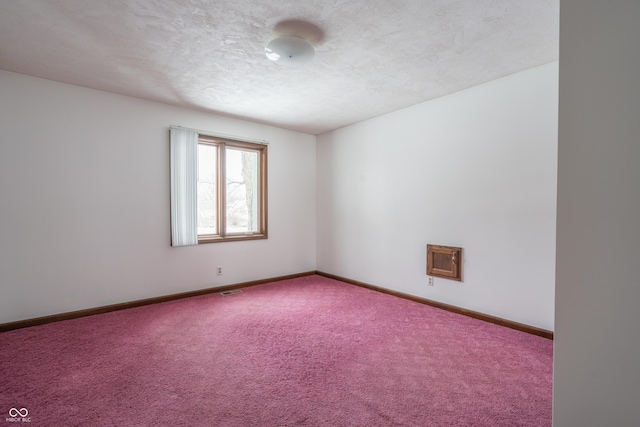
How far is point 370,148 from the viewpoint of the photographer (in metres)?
4.62

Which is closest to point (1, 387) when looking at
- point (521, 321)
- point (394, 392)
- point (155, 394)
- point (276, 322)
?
point (155, 394)

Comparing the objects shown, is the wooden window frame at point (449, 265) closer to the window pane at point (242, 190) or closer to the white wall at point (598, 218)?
the white wall at point (598, 218)

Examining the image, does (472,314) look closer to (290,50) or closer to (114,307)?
(290,50)

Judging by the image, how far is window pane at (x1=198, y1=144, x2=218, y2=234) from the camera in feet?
14.7

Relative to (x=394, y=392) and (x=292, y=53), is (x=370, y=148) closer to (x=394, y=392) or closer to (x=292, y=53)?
(x=292, y=53)

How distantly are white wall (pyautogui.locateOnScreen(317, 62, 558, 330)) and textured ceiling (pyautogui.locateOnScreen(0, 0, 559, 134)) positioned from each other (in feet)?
1.15

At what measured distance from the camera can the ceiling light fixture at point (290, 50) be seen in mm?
2418

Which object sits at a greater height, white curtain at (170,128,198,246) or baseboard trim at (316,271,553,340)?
white curtain at (170,128,198,246)

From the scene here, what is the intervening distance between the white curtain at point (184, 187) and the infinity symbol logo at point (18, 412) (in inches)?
91.6

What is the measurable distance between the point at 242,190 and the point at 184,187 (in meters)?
0.98

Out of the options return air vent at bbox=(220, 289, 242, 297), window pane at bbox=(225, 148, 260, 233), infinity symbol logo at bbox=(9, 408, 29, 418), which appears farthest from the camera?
window pane at bbox=(225, 148, 260, 233)

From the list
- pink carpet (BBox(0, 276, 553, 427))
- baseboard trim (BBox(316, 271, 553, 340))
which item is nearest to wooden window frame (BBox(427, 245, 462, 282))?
baseboard trim (BBox(316, 271, 553, 340))

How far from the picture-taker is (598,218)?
3.48 feet

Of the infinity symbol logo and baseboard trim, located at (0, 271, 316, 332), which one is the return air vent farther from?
the infinity symbol logo
